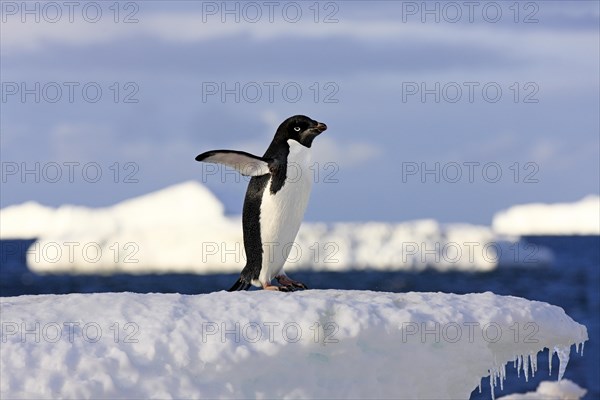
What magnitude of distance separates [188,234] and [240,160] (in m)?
41.3

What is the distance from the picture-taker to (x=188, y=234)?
4897cm

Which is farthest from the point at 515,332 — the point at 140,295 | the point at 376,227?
the point at 376,227

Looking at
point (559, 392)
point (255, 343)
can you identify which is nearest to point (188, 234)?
point (559, 392)

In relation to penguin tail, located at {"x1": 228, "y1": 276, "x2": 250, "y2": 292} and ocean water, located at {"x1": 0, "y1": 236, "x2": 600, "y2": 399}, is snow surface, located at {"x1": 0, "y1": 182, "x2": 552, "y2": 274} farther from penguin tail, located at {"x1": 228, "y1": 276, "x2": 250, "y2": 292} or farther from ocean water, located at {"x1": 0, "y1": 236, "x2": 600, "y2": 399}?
penguin tail, located at {"x1": 228, "y1": 276, "x2": 250, "y2": 292}

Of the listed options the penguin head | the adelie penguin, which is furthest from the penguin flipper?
the penguin head

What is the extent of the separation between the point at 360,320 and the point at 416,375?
64cm

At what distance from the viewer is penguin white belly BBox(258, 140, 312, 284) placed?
8148 millimetres

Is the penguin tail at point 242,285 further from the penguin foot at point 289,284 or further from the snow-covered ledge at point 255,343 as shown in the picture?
the snow-covered ledge at point 255,343

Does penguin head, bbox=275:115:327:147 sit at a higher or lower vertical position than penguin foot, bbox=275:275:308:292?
higher

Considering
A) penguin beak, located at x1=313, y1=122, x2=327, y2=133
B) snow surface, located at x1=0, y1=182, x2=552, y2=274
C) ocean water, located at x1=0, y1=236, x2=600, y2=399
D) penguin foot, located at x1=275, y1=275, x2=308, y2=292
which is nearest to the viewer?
penguin foot, located at x1=275, y1=275, x2=308, y2=292

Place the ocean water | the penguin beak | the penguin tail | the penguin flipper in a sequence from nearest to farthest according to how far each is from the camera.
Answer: the penguin flipper < the penguin beak < the penguin tail < the ocean water

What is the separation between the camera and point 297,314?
19.4ft

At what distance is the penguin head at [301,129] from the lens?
26.7 ft

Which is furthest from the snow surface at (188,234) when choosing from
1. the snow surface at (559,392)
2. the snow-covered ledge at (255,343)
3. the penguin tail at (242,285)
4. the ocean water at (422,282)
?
the snow-covered ledge at (255,343)
